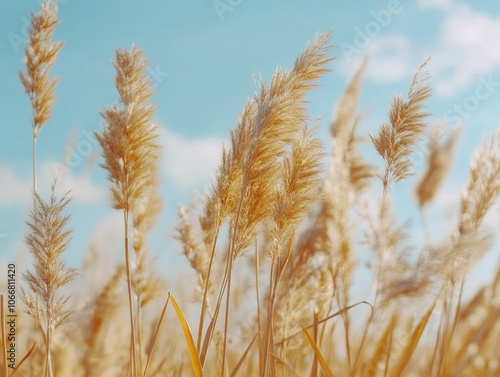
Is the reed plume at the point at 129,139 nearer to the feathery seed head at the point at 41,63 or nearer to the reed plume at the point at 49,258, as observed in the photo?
the reed plume at the point at 49,258

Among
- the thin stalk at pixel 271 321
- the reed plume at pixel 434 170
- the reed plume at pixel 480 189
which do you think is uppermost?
the reed plume at pixel 434 170

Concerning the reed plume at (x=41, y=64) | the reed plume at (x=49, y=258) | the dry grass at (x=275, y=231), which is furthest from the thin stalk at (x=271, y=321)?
the reed plume at (x=41, y=64)

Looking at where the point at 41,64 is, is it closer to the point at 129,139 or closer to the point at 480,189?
the point at 129,139

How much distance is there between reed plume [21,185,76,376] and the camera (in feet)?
7.23

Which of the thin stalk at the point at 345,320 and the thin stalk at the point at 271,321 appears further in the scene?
the thin stalk at the point at 345,320

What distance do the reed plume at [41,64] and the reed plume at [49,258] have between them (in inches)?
27.4

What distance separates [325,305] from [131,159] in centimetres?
108

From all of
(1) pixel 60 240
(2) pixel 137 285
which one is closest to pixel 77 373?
(2) pixel 137 285

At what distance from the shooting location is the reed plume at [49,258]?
7.23ft

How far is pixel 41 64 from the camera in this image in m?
2.87

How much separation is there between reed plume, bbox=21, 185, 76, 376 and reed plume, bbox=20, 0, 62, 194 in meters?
0.70

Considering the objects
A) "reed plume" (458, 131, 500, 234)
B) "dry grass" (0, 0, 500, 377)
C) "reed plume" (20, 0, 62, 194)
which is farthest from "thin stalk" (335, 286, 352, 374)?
"reed plume" (20, 0, 62, 194)

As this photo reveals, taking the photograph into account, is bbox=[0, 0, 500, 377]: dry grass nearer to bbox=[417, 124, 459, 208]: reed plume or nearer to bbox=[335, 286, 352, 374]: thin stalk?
bbox=[335, 286, 352, 374]: thin stalk

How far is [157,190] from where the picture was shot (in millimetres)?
3020
